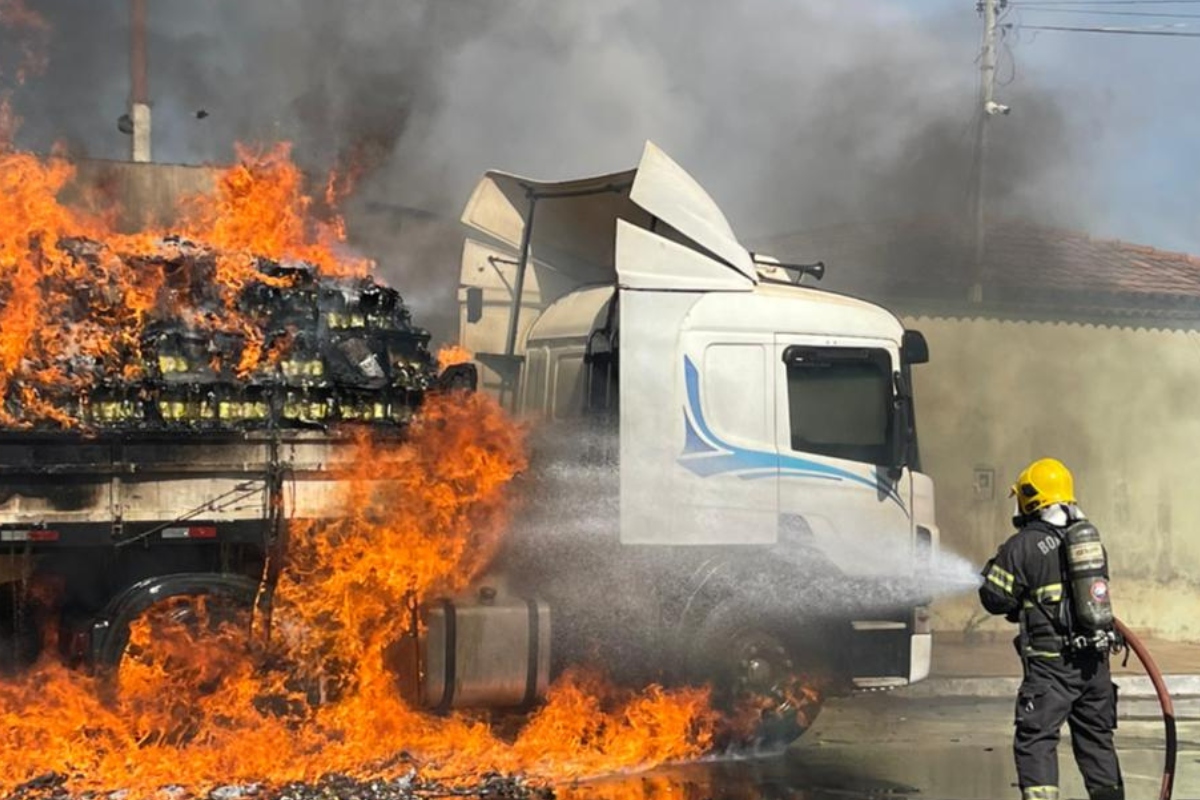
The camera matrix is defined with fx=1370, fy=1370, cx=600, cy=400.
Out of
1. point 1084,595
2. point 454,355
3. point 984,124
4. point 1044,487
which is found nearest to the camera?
point 1084,595

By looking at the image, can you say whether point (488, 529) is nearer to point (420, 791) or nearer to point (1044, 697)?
point (420, 791)

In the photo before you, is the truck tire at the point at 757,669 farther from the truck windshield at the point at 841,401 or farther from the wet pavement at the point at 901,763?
the truck windshield at the point at 841,401

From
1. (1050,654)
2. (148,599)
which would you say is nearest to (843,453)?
(1050,654)

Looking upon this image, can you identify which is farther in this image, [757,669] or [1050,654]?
[757,669]

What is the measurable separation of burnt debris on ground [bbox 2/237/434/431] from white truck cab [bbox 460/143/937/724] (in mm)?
1249

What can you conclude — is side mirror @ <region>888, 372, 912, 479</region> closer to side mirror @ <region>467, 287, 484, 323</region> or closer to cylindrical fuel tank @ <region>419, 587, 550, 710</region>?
cylindrical fuel tank @ <region>419, 587, 550, 710</region>

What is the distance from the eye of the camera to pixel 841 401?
316 inches

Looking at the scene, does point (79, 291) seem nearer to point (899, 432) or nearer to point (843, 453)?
point (843, 453)

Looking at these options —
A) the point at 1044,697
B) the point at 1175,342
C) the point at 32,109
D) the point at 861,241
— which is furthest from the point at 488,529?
the point at 1175,342

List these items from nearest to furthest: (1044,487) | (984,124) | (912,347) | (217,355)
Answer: (1044,487)
(217,355)
(912,347)
(984,124)

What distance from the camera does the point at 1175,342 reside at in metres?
14.6

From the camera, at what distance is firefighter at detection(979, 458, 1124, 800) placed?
5914 millimetres

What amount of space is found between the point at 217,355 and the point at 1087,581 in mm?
4515

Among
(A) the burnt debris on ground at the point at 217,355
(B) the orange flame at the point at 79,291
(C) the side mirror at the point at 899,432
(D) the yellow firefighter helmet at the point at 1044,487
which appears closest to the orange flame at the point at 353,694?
(A) the burnt debris on ground at the point at 217,355
